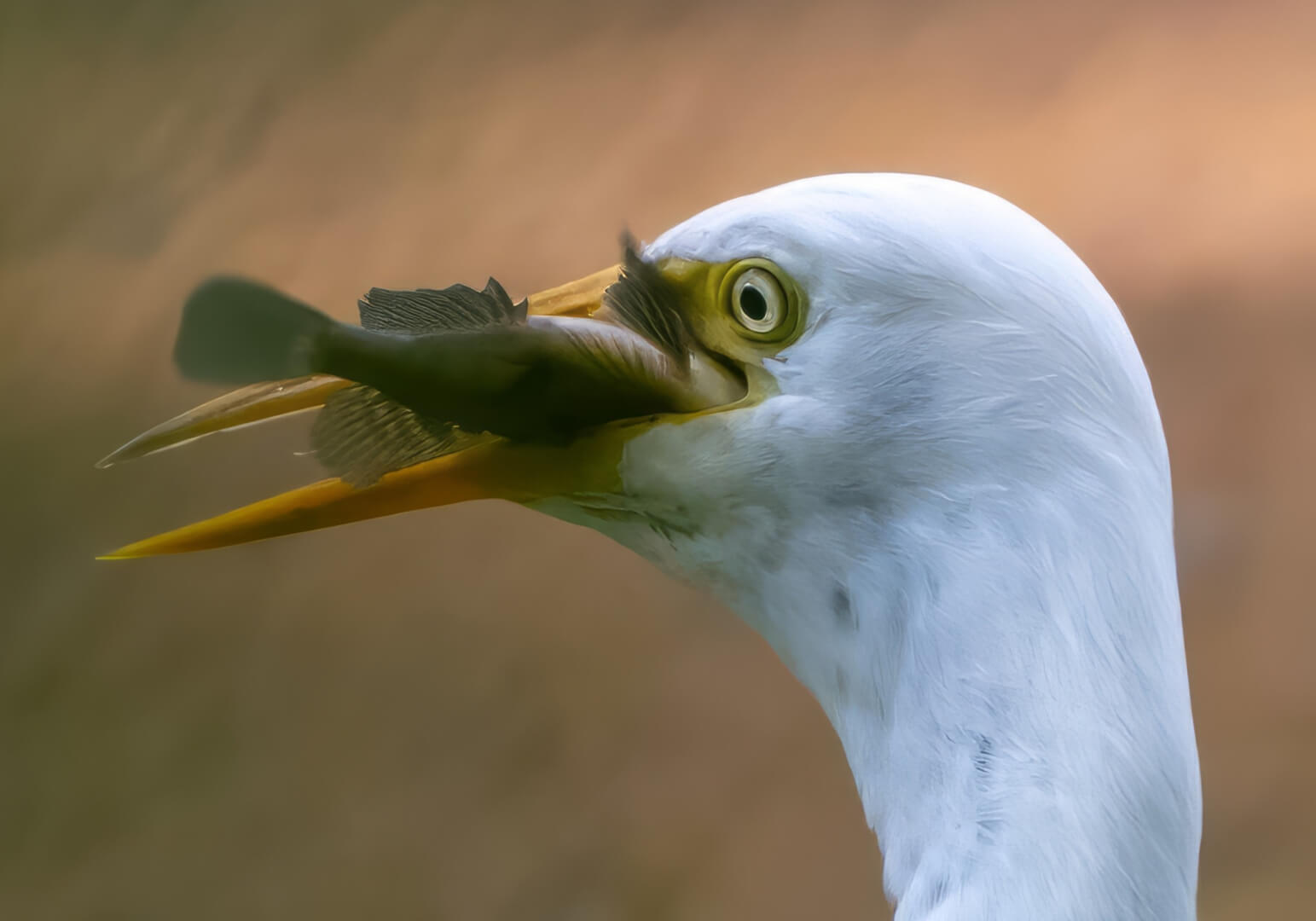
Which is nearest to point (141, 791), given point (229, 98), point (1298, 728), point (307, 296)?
point (307, 296)

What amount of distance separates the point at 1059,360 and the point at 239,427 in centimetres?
34

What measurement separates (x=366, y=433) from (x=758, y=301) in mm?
160

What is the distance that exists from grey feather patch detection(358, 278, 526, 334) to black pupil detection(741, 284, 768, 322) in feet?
0.28

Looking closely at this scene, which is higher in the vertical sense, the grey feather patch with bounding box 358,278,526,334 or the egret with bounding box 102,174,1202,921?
the grey feather patch with bounding box 358,278,526,334

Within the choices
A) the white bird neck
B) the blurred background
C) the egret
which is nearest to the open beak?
the egret

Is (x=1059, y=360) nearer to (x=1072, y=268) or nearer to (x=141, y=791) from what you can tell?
(x=1072, y=268)

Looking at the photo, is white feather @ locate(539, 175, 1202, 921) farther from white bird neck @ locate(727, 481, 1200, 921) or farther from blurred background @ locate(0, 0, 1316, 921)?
blurred background @ locate(0, 0, 1316, 921)

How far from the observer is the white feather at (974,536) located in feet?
1.12

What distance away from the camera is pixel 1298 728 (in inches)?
37.9

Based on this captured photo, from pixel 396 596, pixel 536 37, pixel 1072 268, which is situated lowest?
pixel 396 596

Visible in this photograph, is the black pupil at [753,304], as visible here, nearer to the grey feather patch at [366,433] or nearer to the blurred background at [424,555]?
the grey feather patch at [366,433]

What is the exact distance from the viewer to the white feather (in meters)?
0.34

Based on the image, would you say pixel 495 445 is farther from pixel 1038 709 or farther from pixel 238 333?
pixel 1038 709

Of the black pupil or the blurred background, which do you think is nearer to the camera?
the black pupil
